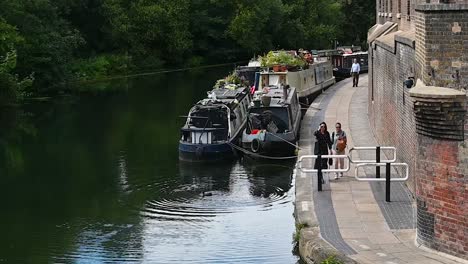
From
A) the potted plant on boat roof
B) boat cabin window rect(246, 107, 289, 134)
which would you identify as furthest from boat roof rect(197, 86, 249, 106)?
the potted plant on boat roof

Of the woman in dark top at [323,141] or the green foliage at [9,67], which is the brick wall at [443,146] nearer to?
the woman in dark top at [323,141]

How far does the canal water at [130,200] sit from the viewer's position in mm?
17938

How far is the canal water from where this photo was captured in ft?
58.9

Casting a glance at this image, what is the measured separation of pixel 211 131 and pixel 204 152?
31.2 inches

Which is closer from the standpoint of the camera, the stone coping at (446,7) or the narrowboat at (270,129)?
the stone coping at (446,7)

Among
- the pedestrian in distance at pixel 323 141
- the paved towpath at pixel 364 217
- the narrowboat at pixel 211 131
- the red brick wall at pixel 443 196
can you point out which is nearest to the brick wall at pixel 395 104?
the paved towpath at pixel 364 217

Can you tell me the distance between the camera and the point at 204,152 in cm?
2747

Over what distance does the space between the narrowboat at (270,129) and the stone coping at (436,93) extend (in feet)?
47.3

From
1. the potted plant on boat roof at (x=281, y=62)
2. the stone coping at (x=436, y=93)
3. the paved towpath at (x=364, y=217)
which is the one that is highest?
the stone coping at (x=436, y=93)

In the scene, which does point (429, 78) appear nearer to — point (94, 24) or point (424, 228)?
point (424, 228)

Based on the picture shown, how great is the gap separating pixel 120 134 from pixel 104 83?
27.0 meters

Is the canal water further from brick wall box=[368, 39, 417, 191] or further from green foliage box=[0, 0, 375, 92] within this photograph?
green foliage box=[0, 0, 375, 92]

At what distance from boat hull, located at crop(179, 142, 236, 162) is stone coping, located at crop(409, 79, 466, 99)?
48.4 feet

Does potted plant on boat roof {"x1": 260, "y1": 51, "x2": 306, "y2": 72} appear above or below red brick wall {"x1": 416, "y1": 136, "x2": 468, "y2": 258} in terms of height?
above
